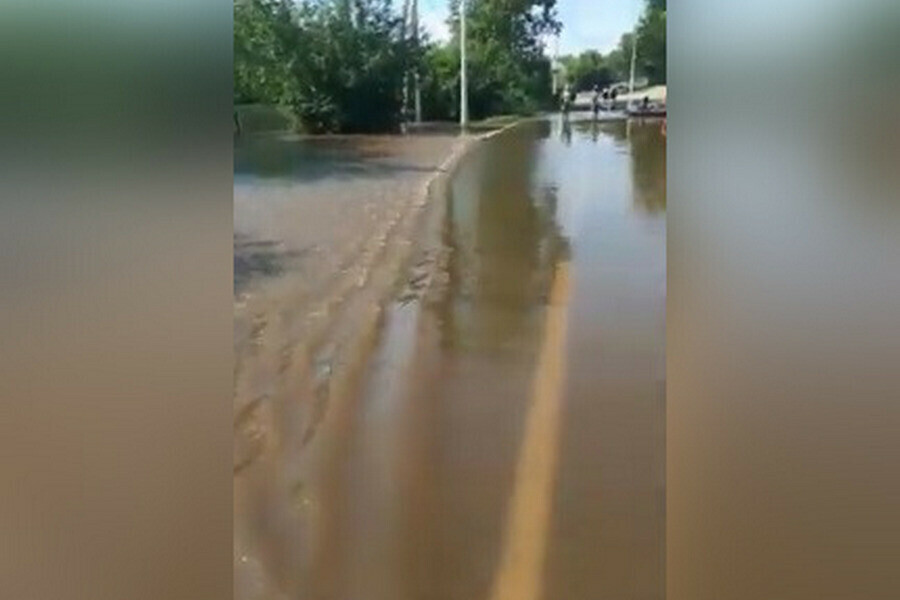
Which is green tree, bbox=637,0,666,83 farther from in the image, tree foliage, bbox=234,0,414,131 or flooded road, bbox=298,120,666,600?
tree foliage, bbox=234,0,414,131

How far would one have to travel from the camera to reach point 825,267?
1.45 metres

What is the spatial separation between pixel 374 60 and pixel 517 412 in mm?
479

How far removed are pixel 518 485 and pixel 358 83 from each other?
544 millimetres

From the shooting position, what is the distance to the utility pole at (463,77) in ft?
5.06

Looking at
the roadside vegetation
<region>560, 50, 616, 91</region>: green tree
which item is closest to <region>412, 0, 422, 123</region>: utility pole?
the roadside vegetation

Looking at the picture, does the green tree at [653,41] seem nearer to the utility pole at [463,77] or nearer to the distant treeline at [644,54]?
the distant treeline at [644,54]

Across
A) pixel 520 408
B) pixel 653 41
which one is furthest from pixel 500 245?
pixel 653 41

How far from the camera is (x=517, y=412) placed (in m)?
1.50

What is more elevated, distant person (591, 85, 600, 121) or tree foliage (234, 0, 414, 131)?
tree foliage (234, 0, 414, 131)

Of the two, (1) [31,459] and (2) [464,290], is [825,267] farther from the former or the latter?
(1) [31,459]

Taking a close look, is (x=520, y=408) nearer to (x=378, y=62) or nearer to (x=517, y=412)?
(x=517, y=412)

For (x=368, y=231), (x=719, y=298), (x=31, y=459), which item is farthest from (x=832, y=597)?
(x=31, y=459)

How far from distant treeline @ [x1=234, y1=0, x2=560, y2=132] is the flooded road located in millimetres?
74

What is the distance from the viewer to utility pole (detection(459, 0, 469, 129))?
5.06 feet
